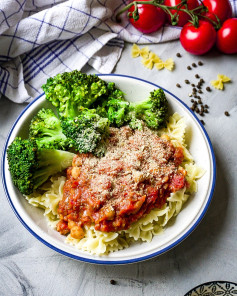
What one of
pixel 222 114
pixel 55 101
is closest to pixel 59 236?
pixel 55 101

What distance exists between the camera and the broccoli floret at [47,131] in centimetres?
548

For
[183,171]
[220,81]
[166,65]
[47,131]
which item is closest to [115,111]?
[47,131]

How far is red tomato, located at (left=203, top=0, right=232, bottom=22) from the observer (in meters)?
6.61

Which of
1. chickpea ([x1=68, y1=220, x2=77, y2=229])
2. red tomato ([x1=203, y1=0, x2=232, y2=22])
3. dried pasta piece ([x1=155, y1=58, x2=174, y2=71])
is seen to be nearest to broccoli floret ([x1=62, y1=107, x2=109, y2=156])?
chickpea ([x1=68, y1=220, x2=77, y2=229])

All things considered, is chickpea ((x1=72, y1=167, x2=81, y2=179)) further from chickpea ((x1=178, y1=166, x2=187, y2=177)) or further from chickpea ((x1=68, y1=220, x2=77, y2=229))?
chickpea ((x1=178, y1=166, x2=187, y2=177))

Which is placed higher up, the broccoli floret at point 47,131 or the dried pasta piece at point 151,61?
the dried pasta piece at point 151,61

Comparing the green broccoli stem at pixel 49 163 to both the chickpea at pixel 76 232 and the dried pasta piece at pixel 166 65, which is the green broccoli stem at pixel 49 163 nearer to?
the chickpea at pixel 76 232

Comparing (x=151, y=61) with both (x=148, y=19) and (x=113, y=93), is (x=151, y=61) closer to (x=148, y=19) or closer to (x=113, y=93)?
(x=148, y=19)

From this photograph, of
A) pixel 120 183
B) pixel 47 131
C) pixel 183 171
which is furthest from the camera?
pixel 47 131

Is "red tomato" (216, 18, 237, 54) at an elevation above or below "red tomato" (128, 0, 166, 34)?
below

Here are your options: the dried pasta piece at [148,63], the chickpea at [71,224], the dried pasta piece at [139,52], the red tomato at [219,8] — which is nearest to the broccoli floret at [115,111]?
the dried pasta piece at [148,63]

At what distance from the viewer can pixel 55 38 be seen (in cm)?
647

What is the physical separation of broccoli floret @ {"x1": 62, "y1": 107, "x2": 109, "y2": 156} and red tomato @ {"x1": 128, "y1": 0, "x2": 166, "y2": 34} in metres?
2.23

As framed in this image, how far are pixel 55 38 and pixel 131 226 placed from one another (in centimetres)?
340
